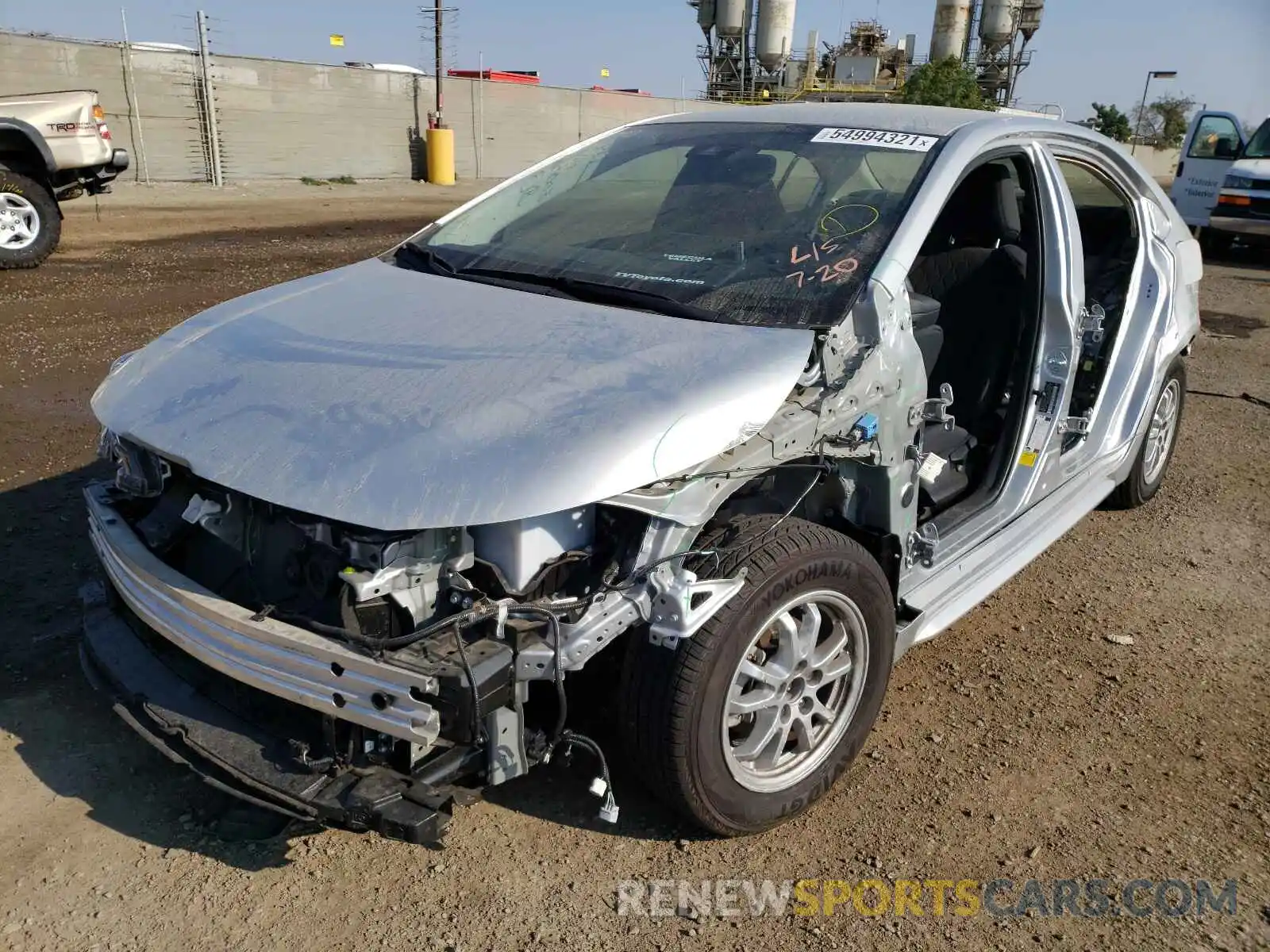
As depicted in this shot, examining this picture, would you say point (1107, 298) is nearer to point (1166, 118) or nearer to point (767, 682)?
point (767, 682)

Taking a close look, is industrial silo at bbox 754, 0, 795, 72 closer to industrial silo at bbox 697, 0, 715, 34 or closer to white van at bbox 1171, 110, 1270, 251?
industrial silo at bbox 697, 0, 715, 34

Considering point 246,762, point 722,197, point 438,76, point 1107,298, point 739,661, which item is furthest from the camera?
point 438,76

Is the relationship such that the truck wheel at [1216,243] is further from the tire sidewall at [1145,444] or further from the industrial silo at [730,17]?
the industrial silo at [730,17]

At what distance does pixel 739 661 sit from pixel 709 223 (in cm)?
159

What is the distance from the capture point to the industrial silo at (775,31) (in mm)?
49344

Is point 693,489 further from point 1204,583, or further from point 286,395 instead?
point 1204,583

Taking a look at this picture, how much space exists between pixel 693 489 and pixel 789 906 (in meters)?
1.08

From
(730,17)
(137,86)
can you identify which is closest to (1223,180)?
(137,86)

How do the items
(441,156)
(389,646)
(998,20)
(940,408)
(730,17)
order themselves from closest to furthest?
1. (389,646)
2. (940,408)
3. (441,156)
4. (730,17)
5. (998,20)

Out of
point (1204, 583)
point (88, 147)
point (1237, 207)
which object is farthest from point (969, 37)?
point (1204, 583)

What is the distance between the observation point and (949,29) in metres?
52.9

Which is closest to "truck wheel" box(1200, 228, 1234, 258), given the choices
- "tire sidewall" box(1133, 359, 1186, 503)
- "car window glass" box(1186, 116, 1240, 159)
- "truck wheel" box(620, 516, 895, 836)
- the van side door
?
the van side door

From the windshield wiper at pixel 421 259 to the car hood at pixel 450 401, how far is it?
353mm

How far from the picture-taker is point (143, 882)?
2.46m
